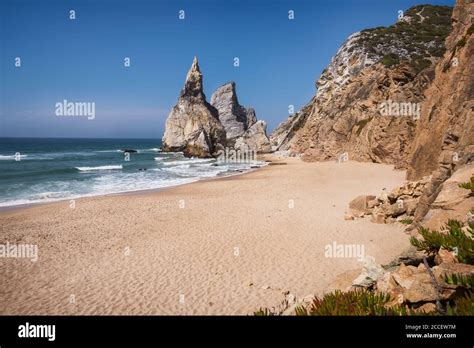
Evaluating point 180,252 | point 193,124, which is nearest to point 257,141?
point 193,124

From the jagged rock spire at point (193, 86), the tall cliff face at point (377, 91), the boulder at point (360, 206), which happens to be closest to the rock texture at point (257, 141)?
the tall cliff face at point (377, 91)

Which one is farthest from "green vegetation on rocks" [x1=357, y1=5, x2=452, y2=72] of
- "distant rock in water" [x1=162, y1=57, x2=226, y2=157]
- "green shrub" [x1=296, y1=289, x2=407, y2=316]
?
"green shrub" [x1=296, y1=289, x2=407, y2=316]

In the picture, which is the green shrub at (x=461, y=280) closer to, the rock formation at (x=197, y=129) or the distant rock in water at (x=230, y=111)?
the rock formation at (x=197, y=129)

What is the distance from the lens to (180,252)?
13.1 meters

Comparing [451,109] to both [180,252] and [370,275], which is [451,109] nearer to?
[370,275]

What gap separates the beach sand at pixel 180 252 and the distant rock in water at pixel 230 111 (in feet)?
402

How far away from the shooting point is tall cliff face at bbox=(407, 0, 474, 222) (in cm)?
1070

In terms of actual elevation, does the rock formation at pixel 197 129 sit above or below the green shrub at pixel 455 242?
above

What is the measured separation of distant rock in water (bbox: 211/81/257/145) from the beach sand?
4818 inches

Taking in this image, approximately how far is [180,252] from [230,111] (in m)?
138

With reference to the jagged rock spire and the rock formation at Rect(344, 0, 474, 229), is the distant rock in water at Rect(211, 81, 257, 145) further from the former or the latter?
the rock formation at Rect(344, 0, 474, 229)

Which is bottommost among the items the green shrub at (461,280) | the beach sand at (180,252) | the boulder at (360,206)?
the beach sand at (180,252)

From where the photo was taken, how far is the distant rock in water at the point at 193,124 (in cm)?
7745
